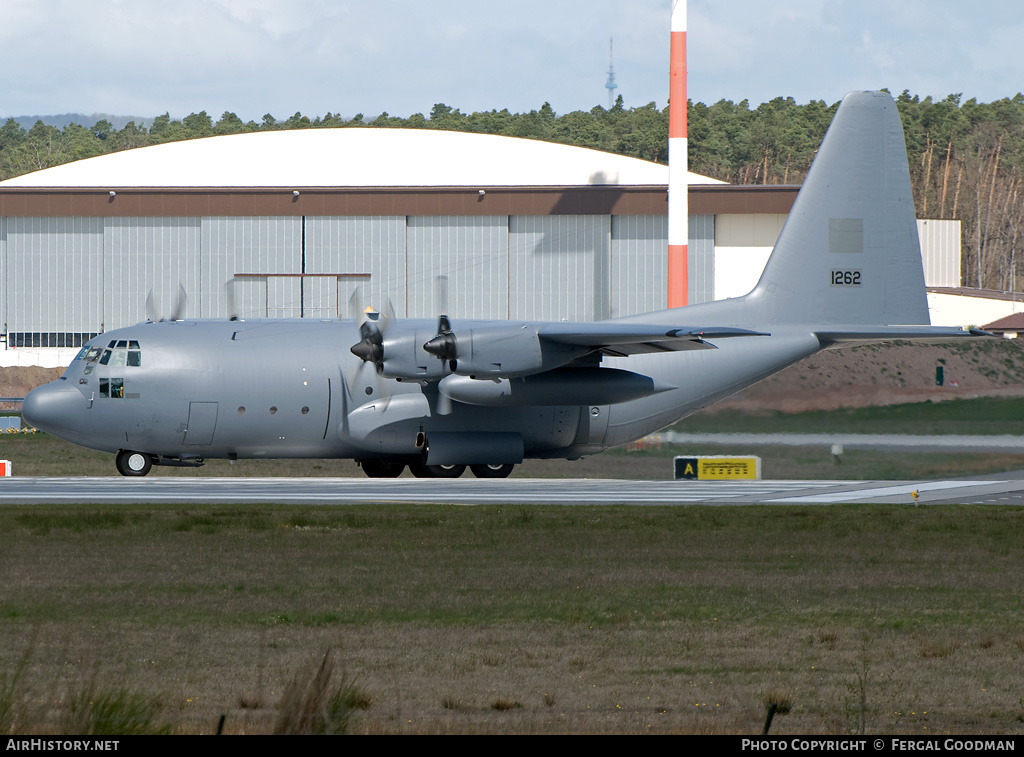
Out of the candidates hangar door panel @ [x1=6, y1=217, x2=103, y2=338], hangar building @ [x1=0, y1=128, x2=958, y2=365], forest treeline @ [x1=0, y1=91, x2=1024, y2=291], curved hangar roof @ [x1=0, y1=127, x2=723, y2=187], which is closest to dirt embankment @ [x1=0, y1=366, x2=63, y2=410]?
hangar building @ [x1=0, y1=128, x2=958, y2=365]

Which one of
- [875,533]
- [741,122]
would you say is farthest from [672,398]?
[741,122]

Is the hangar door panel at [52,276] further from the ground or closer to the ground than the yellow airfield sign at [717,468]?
further from the ground

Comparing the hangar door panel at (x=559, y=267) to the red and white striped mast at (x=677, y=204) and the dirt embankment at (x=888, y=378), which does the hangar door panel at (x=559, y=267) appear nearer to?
the red and white striped mast at (x=677, y=204)

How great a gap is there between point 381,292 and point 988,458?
4117 centimetres

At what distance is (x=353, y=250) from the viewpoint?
64.6m

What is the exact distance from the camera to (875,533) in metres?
20.0

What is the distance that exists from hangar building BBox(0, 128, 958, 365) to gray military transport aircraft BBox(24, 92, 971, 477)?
32.3 m

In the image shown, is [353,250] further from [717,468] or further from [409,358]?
[409,358]

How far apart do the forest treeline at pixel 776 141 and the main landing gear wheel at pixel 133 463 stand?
98.7 meters

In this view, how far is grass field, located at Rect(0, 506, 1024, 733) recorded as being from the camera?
8.59 m

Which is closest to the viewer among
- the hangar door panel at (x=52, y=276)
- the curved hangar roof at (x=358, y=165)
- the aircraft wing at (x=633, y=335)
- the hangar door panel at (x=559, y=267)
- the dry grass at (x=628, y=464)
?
the aircraft wing at (x=633, y=335)

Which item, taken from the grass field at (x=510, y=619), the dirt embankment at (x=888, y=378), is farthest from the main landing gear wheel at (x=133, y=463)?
the dirt embankment at (x=888, y=378)

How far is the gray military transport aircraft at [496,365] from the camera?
27.2 metres

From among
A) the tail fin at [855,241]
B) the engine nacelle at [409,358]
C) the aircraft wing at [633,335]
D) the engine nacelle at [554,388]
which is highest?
the tail fin at [855,241]
